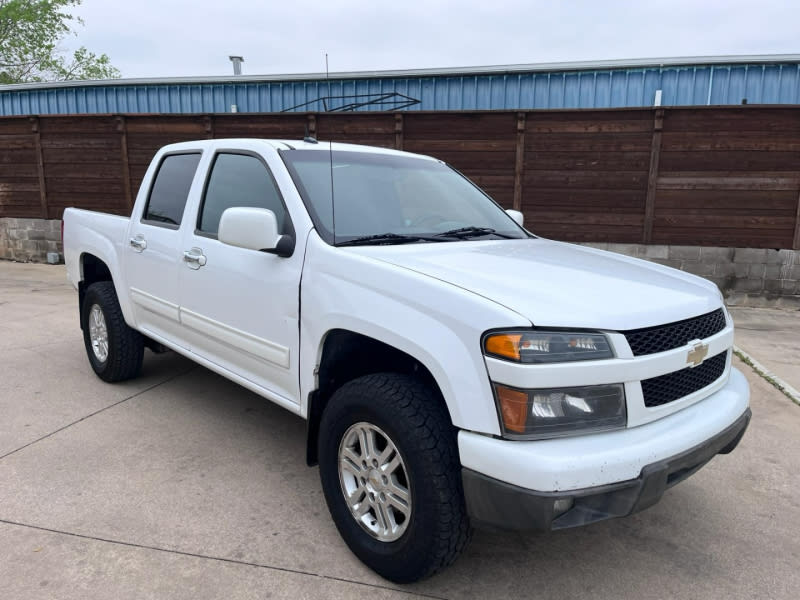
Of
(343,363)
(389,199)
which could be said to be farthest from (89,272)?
(343,363)

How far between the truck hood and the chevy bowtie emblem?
12 centimetres

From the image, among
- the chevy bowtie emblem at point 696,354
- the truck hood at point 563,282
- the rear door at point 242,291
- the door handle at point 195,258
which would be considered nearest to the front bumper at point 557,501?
the chevy bowtie emblem at point 696,354

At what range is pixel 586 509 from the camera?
6.08ft

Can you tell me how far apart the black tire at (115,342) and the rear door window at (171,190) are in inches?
30.9

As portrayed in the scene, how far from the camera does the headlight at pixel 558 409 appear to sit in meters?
1.85

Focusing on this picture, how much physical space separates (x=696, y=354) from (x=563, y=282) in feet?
1.85

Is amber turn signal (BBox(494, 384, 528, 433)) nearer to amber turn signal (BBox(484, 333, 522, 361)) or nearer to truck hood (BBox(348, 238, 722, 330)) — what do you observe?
amber turn signal (BBox(484, 333, 522, 361))

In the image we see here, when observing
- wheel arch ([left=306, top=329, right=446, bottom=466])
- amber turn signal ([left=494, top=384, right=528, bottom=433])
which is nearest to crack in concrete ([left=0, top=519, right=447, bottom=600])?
wheel arch ([left=306, top=329, right=446, bottom=466])

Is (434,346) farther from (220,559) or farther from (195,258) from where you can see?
(195,258)

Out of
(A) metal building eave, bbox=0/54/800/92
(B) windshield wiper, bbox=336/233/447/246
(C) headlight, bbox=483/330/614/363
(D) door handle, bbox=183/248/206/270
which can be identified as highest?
(A) metal building eave, bbox=0/54/800/92

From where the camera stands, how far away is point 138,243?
12.8 feet

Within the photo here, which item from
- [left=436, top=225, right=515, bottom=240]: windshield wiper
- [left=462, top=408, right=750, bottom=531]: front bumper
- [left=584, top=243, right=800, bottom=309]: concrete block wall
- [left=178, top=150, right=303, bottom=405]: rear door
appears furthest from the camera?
[left=584, top=243, right=800, bottom=309]: concrete block wall

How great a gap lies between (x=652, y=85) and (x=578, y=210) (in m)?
3.57

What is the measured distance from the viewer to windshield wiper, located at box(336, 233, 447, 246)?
265cm
